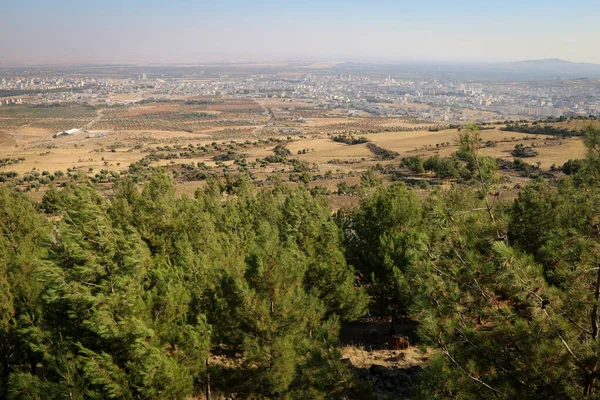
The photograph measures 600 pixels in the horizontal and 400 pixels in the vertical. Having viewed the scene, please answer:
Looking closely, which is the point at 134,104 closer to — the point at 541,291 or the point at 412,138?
the point at 412,138

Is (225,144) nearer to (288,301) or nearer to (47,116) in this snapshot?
(288,301)

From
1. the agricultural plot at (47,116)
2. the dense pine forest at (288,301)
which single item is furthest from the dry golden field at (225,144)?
the dense pine forest at (288,301)

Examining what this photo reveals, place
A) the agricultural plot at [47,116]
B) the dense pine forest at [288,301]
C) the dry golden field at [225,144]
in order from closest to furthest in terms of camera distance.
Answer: the dense pine forest at [288,301], the dry golden field at [225,144], the agricultural plot at [47,116]

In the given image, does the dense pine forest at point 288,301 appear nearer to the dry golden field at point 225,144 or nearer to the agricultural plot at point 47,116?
the dry golden field at point 225,144

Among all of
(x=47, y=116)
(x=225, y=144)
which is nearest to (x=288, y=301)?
(x=225, y=144)

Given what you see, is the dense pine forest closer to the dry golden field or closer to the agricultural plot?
the dry golden field

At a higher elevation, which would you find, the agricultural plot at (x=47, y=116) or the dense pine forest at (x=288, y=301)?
the agricultural plot at (x=47, y=116)

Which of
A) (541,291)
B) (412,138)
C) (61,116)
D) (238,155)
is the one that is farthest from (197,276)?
(61,116)

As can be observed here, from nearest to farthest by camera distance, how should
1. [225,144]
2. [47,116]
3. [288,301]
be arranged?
1. [288,301]
2. [225,144]
3. [47,116]
